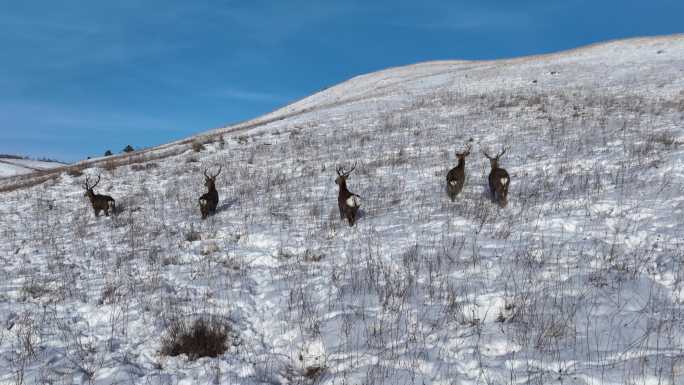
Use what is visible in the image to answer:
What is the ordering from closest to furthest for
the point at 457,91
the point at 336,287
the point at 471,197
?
the point at 336,287 → the point at 471,197 → the point at 457,91

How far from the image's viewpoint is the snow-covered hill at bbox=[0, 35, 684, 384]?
4.24 m

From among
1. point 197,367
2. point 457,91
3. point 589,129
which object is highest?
point 457,91

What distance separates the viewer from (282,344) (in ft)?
15.9

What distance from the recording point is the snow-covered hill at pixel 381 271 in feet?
13.9

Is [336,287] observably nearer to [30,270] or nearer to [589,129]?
[30,270]

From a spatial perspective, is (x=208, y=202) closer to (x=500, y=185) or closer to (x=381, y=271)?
(x=381, y=271)

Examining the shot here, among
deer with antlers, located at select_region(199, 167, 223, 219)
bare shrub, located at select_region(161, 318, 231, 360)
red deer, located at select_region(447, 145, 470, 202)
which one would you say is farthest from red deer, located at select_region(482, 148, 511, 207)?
deer with antlers, located at select_region(199, 167, 223, 219)

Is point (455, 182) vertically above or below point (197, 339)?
above

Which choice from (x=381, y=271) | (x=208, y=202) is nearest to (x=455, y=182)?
(x=381, y=271)

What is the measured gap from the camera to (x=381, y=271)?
6262mm

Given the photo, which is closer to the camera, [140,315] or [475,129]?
[140,315]

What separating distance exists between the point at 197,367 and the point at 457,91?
1045 inches

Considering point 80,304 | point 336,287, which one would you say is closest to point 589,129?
point 336,287

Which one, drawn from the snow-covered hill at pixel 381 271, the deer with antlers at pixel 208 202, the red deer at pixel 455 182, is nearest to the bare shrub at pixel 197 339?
the snow-covered hill at pixel 381 271
